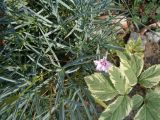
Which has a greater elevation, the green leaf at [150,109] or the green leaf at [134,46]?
the green leaf at [134,46]

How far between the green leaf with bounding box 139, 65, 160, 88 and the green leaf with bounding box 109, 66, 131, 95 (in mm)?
81

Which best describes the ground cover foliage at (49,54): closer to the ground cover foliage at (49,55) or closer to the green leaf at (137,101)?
the ground cover foliage at (49,55)

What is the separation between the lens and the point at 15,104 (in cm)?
169

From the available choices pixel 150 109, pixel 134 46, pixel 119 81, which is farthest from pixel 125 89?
pixel 134 46

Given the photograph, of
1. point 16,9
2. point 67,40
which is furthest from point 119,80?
point 16,9

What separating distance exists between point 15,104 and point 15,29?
39 cm

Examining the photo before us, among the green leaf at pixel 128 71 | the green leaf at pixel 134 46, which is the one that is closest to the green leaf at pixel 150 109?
the green leaf at pixel 128 71

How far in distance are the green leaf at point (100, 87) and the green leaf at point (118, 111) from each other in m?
0.05

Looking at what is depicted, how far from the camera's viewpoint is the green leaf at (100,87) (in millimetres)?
1686

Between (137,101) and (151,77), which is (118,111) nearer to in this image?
(137,101)

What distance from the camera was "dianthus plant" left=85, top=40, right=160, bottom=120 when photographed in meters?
1.65

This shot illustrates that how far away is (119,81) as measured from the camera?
1.69m

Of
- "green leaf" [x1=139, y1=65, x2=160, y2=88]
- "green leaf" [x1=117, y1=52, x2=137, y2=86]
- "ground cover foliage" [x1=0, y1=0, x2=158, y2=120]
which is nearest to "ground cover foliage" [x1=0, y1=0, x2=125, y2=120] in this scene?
"ground cover foliage" [x1=0, y1=0, x2=158, y2=120]

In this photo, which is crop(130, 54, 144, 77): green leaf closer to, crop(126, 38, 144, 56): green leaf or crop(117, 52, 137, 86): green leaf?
crop(117, 52, 137, 86): green leaf
